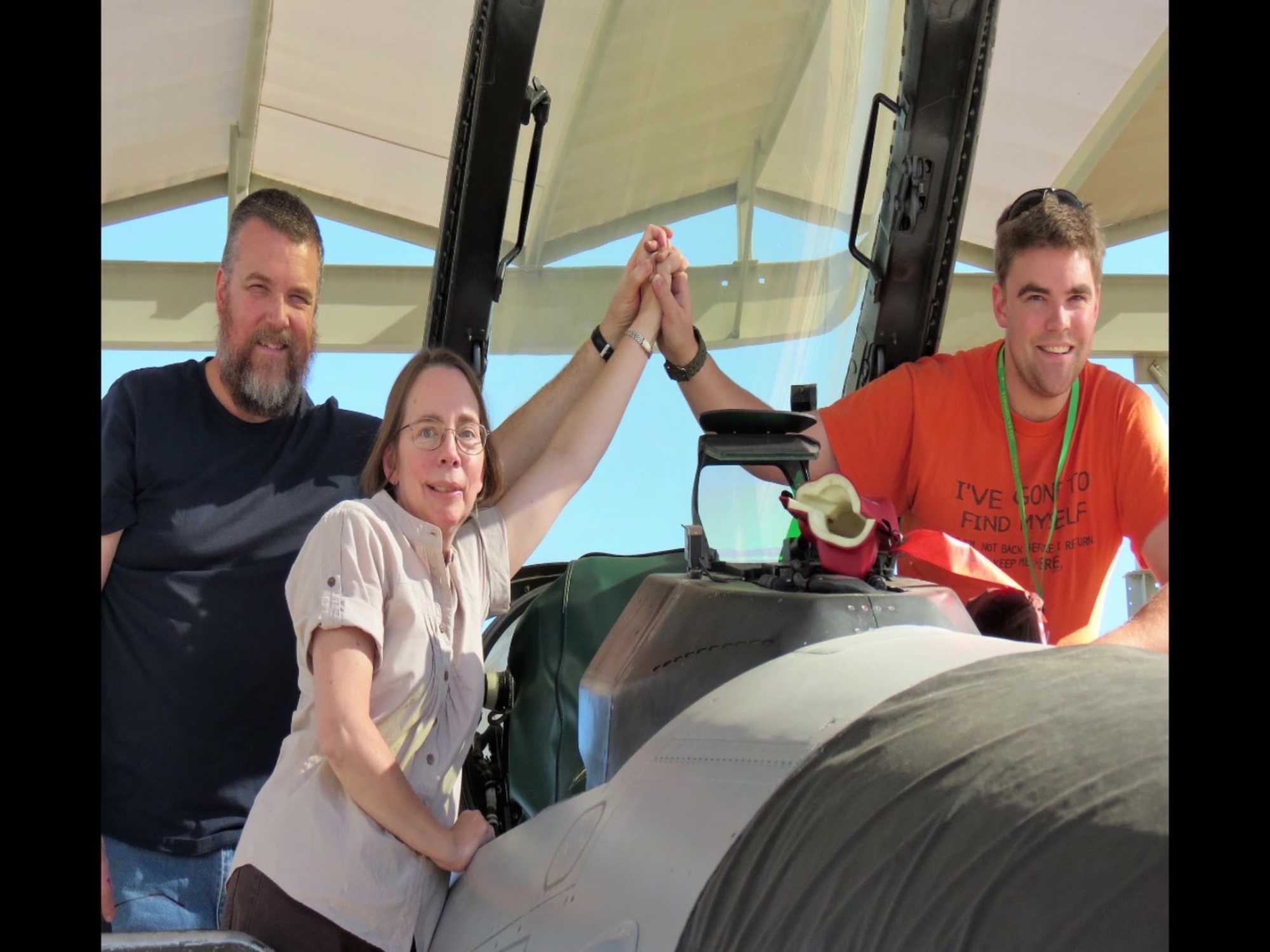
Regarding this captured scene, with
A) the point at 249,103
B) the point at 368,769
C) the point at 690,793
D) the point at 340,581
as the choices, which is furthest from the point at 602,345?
the point at 249,103

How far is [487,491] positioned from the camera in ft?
7.20

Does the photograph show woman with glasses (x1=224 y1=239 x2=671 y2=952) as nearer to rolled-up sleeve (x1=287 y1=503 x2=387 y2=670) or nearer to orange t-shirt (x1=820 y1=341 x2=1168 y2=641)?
rolled-up sleeve (x1=287 y1=503 x2=387 y2=670)

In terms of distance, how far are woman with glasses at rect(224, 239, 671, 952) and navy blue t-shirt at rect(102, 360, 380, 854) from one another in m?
0.39

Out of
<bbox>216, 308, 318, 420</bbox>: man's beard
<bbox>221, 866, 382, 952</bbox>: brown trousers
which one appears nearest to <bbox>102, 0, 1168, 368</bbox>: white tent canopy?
<bbox>216, 308, 318, 420</bbox>: man's beard

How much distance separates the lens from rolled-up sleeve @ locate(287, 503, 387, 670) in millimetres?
1800

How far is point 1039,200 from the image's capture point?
2580mm

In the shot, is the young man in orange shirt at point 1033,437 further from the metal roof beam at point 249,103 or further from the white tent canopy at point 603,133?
the metal roof beam at point 249,103

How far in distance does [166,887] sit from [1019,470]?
5.79ft

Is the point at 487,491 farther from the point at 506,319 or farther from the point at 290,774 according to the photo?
the point at 506,319

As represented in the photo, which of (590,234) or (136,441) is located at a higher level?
(590,234)

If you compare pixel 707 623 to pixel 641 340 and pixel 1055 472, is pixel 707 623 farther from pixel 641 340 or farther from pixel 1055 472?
pixel 1055 472

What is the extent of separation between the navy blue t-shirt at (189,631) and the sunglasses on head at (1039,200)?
150cm
